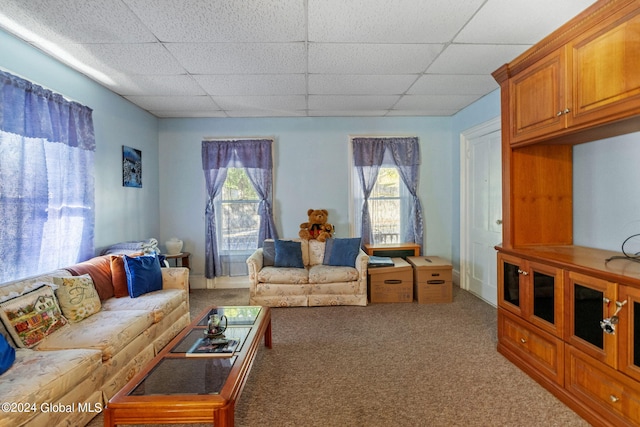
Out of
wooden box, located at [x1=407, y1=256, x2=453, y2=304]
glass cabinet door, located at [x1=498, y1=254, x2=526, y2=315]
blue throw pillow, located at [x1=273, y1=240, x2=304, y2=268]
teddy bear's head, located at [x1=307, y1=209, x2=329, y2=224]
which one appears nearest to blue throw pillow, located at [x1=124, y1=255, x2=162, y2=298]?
blue throw pillow, located at [x1=273, y1=240, x2=304, y2=268]

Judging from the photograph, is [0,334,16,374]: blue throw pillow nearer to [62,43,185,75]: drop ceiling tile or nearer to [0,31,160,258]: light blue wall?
[0,31,160,258]: light blue wall

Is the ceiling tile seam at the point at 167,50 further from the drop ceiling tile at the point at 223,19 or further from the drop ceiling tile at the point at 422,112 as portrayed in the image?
the drop ceiling tile at the point at 422,112

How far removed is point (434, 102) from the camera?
4332 mm

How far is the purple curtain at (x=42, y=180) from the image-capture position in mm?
2438

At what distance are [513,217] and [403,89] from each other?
80.4 inches

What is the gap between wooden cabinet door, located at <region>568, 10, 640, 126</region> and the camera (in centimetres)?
166

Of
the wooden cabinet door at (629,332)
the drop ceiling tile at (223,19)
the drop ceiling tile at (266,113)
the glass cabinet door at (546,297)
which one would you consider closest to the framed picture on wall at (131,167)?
the drop ceiling tile at (266,113)

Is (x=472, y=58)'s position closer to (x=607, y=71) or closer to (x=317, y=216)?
(x=607, y=71)

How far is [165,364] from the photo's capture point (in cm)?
191

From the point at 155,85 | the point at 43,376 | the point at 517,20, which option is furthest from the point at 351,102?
the point at 43,376

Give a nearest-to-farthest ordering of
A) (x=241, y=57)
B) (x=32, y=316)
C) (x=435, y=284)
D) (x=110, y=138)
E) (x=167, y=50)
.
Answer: (x=32, y=316), (x=167, y=50), (x=241, y=57), (x=110, y=138), (x=435, y=284)

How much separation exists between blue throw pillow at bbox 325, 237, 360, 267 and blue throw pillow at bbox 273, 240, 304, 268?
0.44 metres

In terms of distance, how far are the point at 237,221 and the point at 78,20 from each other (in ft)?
10.3

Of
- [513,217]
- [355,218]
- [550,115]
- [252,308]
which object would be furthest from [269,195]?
[550,115]
